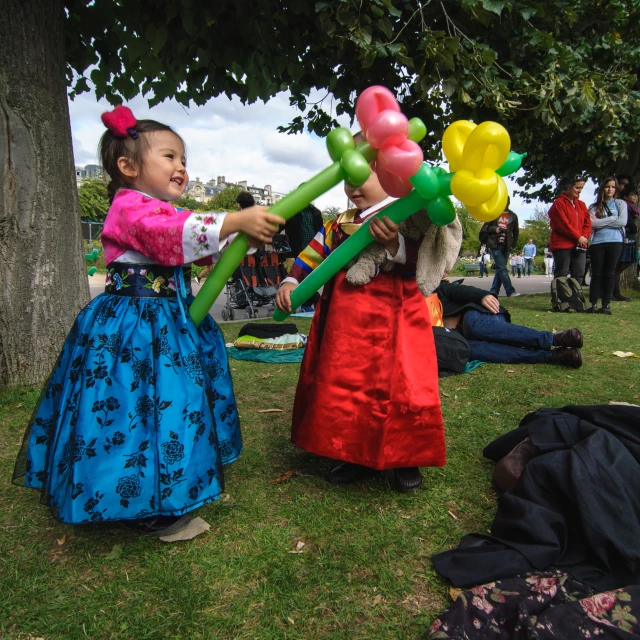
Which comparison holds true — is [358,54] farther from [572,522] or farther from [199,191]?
[199,191]

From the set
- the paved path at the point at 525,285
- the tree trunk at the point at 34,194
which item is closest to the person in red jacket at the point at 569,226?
the paved path at the point at 525,285

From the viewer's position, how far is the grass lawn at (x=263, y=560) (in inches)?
57.8

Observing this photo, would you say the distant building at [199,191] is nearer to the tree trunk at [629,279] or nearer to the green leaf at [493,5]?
the tree trunk at [629,279]

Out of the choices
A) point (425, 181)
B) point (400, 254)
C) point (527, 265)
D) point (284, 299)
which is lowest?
point (284, 299)

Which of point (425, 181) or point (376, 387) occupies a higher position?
point (425, 181)

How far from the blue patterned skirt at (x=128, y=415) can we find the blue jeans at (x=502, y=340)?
3.21 metres

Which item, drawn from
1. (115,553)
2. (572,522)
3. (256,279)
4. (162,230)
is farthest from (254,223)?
(256,279)

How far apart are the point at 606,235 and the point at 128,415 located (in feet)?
24.3

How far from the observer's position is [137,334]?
70.7 inches

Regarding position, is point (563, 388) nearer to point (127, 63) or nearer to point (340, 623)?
point (340, 623)

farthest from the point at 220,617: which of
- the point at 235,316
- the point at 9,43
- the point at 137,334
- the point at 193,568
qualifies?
the point at 235,316

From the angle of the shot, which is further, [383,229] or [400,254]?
[400,254]

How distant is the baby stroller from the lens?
25.9 ft

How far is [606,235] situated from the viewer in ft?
23.5
